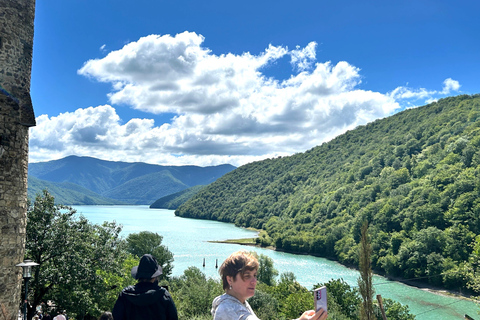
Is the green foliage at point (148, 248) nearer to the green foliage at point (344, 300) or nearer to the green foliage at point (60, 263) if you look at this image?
the green foliage at point (344, 300)

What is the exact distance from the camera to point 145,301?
10.8 ft

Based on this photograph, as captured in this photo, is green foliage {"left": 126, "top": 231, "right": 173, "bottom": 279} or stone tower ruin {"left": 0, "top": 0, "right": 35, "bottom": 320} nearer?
stone tower ruin {"left": 0, "top": 0, "right": 35, "bottom": 320}

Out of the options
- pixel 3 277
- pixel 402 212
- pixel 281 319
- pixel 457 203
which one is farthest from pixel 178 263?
pixel 3 277

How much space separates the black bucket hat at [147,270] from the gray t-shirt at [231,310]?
4.45 feet

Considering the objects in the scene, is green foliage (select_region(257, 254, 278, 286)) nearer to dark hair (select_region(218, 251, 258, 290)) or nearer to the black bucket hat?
the black bucket hat

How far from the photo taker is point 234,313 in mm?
2150

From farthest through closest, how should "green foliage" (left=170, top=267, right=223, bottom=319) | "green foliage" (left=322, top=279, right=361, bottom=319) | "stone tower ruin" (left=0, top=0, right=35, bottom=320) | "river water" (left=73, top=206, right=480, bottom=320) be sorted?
"river water" (left=73, top=206, right=480, bottom=320), "green foliage" (left=322, top=279, right=361, bottom=319), "green foliage" (left=170, top=267, right=223, bottom=319), "stone tower ruin" (left=0, top=0, right=35, bottom=320)

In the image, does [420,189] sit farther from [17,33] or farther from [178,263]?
[17,33]

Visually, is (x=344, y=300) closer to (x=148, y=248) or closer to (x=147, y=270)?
(x=148, y=248)

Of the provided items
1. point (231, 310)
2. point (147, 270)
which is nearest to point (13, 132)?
point (147, 270)

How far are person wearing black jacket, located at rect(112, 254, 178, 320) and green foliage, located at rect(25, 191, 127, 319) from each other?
990 cm

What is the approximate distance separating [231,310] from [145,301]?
58.5 inches

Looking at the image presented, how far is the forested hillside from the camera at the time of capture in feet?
162

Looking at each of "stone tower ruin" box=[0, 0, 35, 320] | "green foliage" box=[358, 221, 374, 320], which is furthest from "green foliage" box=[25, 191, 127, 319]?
"green foliage" box=[358, 221, 374, 320]
